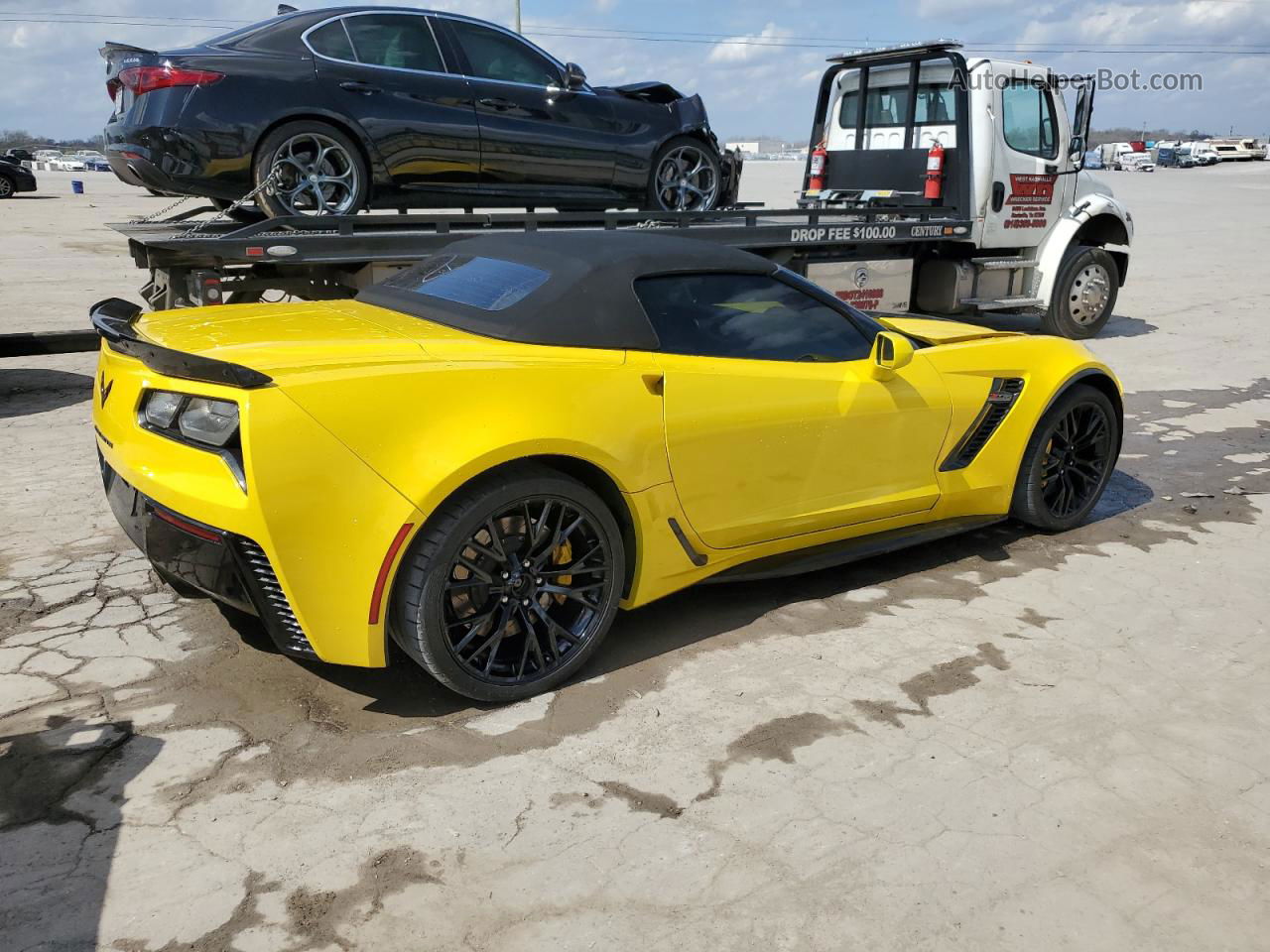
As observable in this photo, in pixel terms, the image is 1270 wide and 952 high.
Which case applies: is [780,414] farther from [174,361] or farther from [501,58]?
[501,58]

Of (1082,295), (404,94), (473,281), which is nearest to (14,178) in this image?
(404,94)

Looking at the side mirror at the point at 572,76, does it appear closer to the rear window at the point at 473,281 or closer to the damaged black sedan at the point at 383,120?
the damaged black sedan at the point at 383,120

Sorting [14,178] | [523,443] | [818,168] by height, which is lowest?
[523,443]

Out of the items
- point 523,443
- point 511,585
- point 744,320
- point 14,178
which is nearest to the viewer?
point 523,443

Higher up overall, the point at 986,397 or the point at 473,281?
the point at 473,281

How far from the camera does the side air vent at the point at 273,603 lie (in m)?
3.06

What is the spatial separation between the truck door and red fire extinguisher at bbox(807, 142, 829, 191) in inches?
73.0

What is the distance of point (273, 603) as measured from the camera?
3.14 metres

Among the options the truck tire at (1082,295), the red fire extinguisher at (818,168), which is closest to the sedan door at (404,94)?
the red fire extinguisher at (818,168)

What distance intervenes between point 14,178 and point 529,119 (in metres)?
30.6

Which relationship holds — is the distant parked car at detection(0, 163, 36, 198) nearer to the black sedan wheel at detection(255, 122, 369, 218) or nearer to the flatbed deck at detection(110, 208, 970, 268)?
the flatbed deck at detection(110, 208, 970, 268)

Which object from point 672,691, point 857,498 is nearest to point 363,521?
point 672,691

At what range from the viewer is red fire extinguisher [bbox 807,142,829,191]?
11383mm

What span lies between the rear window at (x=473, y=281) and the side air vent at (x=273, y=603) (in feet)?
3.98
